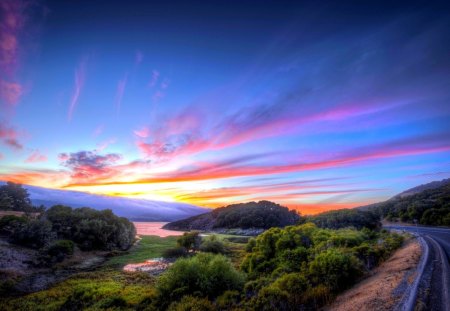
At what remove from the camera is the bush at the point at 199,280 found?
70.0 ft

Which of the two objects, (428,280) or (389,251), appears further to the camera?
(389,251)

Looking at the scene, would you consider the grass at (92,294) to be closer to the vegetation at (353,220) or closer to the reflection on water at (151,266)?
the reflection on water at (151,266)

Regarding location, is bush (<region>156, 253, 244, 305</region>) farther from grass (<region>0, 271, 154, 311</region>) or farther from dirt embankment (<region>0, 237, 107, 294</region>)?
dirt embankment (<region>0, 237, 107, 294</region>)

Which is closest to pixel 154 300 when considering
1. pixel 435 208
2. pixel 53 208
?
pixel 53 208

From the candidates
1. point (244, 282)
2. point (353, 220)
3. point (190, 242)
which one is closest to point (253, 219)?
point (353, 220)

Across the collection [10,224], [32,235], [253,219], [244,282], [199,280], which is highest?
[10,224]

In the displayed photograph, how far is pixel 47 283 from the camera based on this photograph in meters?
29.8

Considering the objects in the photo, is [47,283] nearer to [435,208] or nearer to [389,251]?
[389,251]

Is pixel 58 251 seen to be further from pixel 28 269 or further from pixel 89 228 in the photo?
pixel 89 228

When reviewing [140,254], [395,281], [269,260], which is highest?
[395,281]

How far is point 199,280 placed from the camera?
22.1 m

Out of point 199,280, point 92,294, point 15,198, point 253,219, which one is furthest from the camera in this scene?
point 253,219

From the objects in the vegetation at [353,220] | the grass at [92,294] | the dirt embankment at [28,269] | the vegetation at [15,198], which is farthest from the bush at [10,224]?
the vegetation at [353,220]

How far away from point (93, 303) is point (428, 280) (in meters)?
24.5
